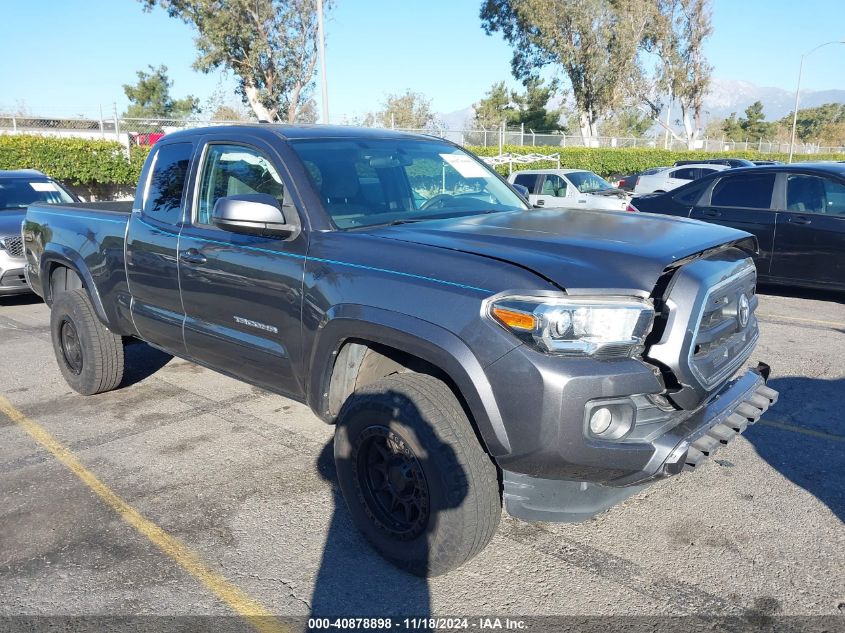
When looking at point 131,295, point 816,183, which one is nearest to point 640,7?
point 816,183

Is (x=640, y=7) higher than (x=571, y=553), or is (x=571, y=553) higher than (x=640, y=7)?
(x=640, y=7)

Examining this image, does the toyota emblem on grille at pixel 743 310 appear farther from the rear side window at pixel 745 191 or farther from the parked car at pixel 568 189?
the parked car at pixel 568 189

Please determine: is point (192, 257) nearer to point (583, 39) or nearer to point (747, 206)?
point (747, 206)

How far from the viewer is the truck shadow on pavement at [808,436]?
3.72 meters

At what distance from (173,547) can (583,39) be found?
40.5 meters

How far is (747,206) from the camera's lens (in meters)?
Result: 8.45

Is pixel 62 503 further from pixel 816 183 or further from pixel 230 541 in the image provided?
pixel 816 183

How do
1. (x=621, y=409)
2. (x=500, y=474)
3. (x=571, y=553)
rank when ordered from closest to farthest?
(x=621, y=409)
(x=500, y=474)
(x=571, y=553)

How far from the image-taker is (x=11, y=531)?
3400 mm

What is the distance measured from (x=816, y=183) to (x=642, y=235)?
6174 mm

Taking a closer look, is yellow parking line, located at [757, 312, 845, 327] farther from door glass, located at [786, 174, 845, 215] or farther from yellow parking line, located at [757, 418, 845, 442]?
yellow parking line, located at [757, 418, 845, 442]

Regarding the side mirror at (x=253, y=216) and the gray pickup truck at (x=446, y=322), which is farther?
the side mirror at (x=253, y=216)

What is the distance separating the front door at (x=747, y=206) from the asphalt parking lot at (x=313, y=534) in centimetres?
357

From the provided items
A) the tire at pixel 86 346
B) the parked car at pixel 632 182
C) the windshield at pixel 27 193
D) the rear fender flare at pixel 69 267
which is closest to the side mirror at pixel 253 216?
the rear fender flare at pixel 69 267
